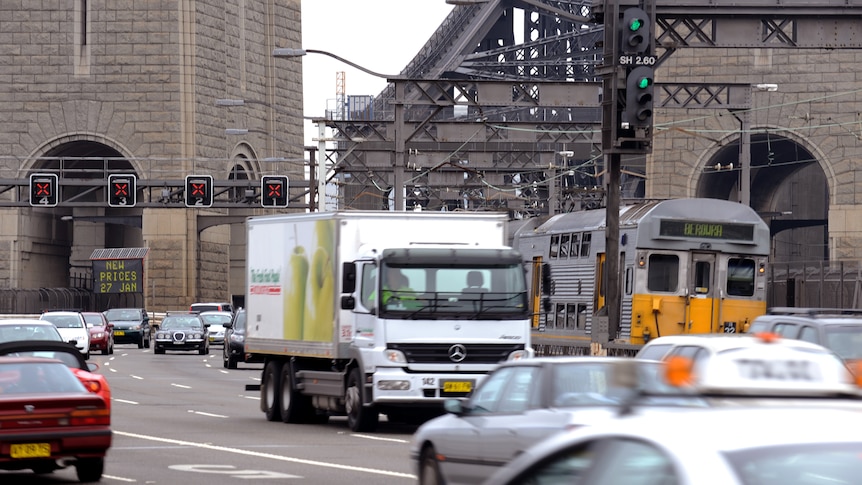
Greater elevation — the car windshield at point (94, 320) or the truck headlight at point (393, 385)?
the truck headlight at point (393, 385)

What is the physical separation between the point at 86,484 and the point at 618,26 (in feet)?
53.6

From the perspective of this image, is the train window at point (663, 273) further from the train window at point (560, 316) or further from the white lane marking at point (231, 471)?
the white lane marking at point (231, 471)

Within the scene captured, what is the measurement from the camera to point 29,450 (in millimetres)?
15031

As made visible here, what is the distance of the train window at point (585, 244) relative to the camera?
34844 millimetres

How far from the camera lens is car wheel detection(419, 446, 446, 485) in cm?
1213

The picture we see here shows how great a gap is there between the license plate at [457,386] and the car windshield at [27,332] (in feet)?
23.1

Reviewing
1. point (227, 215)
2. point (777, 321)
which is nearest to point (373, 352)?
point (777, 321)

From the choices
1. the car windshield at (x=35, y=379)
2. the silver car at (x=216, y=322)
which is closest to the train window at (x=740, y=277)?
the car windshield at (x=35, y=379)

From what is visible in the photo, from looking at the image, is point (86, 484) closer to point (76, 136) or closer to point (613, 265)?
point (613, 265)

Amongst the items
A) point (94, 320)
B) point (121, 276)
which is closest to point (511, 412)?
point (94, 320)

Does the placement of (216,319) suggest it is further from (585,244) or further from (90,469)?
(90,469)

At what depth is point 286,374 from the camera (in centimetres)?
2372

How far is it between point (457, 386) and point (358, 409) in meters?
1.37

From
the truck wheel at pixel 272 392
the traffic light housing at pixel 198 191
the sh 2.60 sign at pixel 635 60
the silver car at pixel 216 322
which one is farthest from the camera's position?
the traffic light housing at pixel 198 191
